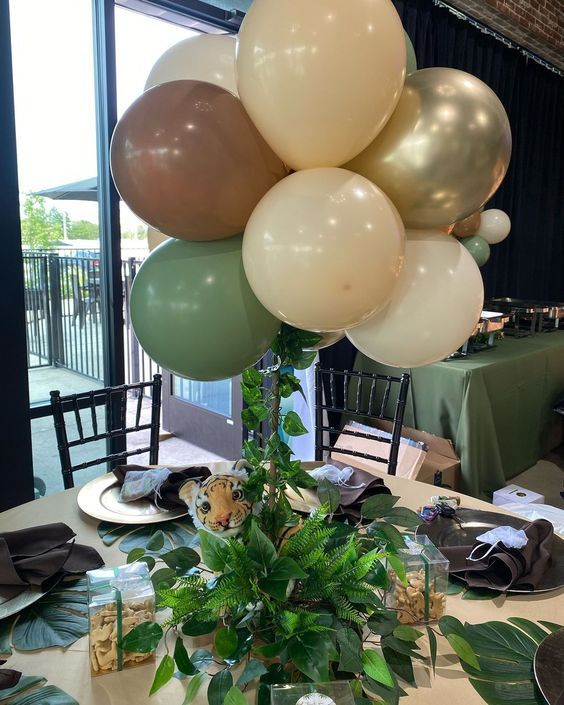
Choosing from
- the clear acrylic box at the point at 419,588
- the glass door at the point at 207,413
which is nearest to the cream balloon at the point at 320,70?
the clear acrylic box at the point at 419,588

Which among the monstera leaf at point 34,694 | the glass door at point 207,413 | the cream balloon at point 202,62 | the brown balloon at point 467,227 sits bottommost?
the glass door at point 207,413

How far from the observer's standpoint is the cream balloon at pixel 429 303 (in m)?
0.83

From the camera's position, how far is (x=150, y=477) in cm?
130

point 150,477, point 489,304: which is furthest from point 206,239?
point 489,304

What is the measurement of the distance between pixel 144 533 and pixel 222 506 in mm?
446

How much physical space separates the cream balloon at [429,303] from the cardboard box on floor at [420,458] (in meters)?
1.51

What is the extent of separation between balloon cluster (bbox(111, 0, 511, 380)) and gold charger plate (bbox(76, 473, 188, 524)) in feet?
1.64

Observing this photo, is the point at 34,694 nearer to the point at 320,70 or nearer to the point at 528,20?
the point at 320,70

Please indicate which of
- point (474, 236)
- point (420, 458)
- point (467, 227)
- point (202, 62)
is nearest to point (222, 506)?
point (202, 62)

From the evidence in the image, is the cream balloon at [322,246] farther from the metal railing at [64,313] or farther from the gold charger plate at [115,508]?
the metal railing at [64,313]

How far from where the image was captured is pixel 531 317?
11.4ft

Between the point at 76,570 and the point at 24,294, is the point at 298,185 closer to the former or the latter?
the point at 76,570

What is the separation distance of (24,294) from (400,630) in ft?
6.36

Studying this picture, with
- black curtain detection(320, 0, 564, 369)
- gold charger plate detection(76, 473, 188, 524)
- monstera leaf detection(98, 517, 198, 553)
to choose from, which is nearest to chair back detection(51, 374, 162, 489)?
gold charger plate detection(76, 473, 188, 524)
